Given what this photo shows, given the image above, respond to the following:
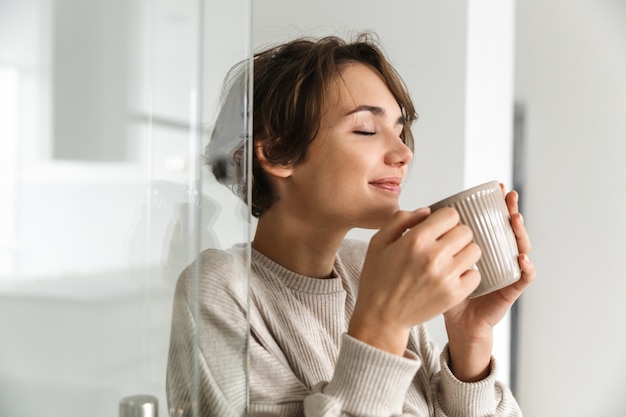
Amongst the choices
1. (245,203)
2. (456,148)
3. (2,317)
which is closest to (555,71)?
(456,148)

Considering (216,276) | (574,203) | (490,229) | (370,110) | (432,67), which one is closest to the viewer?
(216,276)

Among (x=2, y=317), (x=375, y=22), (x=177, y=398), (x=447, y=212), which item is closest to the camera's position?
(x=2, y=317)

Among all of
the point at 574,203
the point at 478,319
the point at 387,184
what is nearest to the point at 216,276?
the point at 387,184

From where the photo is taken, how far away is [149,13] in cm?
41

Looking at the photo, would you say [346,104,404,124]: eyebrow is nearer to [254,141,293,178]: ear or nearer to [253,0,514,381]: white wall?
[254,141,293,178]: ear

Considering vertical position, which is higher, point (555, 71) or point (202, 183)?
point (555, 71)

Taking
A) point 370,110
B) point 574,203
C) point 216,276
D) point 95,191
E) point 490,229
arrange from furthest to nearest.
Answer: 1. point 574,203
2. point 370,110
3. point 490,229
4. point 216,276
5. point 95,191

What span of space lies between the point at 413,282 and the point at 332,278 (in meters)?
0.24

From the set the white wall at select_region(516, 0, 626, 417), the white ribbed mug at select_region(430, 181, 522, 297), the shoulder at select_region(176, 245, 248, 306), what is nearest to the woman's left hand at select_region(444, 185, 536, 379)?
the white ribbed mug at select_region(430, 181, 522, 297)

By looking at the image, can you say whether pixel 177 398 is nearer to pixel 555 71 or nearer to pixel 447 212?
pixel 447 212

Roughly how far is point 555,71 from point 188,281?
205 centimetres

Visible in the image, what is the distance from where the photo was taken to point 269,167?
0.74 meters

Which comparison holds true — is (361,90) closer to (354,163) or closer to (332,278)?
(354,163)

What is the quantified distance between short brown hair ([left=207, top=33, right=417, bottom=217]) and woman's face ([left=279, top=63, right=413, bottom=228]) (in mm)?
16
